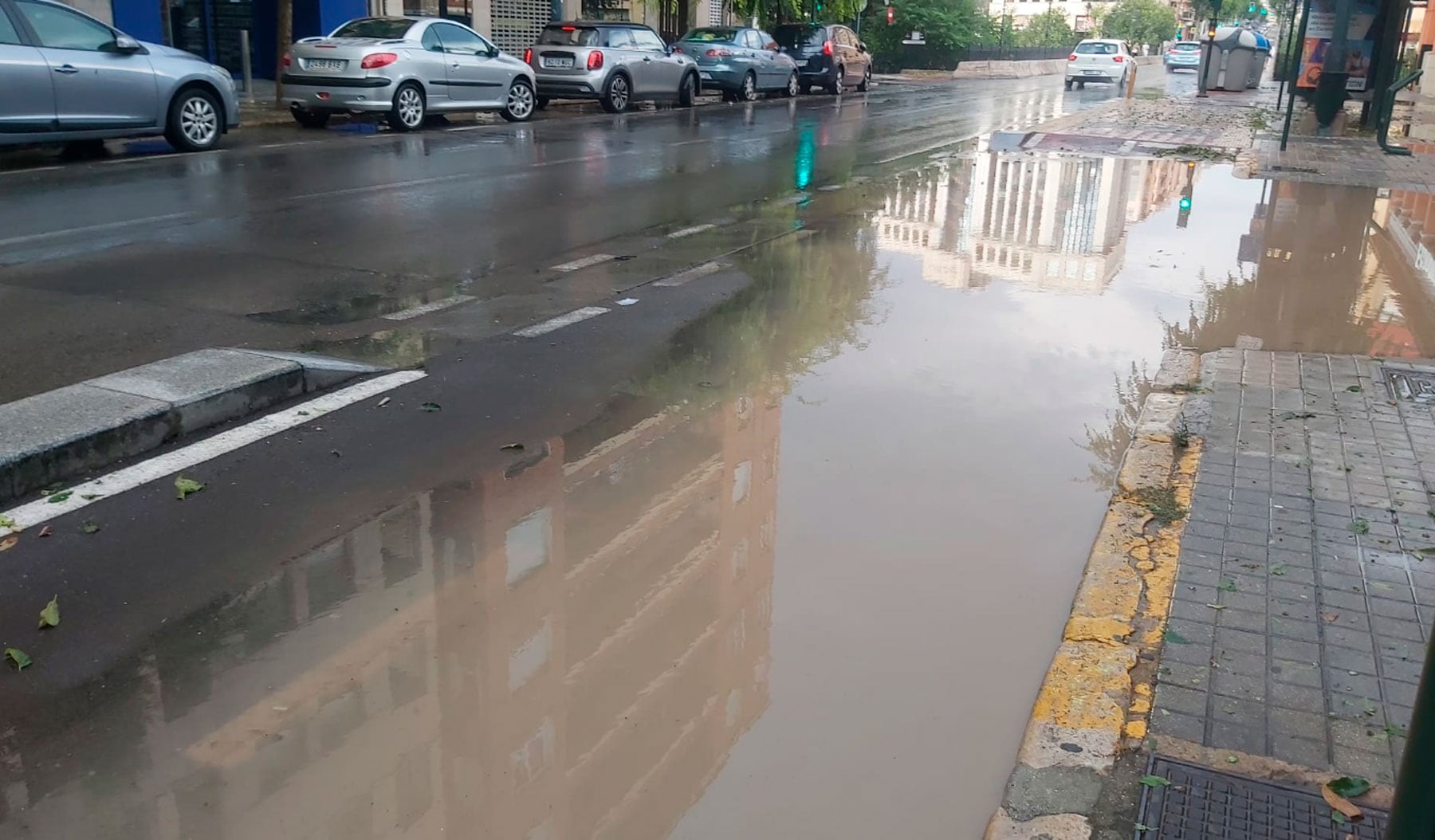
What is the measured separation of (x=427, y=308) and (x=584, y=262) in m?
1.79

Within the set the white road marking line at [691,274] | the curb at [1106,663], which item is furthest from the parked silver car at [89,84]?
the curb at [1106,663]

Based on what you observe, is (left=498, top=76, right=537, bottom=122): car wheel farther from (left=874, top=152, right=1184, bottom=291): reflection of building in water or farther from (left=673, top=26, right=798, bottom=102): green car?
(left=874, top=152, right=1184, bottom=291): reflection of building in water

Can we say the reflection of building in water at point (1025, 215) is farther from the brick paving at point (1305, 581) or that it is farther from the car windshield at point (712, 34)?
the car windshield at point (712, 34)

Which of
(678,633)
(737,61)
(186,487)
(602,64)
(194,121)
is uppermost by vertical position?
(737,61)

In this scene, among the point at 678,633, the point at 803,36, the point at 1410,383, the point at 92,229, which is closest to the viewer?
the point at 678,633

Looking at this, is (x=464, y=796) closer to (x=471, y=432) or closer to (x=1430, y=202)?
(x=471, y=432)

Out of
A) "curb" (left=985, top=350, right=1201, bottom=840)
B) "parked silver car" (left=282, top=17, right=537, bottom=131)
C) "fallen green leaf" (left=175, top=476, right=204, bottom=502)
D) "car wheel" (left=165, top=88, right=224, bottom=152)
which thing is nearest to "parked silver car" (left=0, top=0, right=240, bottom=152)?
"car wheel" (left=165, top=88, right=224, bottom=152)

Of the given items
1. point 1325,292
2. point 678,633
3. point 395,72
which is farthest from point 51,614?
point 395,72

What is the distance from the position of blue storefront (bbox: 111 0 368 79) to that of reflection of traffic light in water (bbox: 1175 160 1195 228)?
632 inches

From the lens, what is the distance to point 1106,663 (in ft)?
12.5

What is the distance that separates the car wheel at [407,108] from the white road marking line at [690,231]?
316 inches

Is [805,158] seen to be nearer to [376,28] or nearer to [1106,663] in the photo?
[376,28]

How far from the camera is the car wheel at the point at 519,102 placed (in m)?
19.7

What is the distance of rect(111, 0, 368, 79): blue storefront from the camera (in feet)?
77.6
